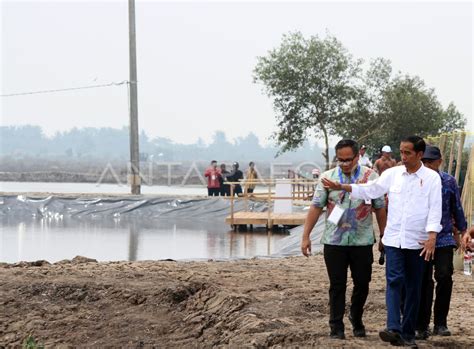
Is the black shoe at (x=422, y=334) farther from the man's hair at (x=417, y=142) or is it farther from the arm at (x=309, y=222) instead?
the man's hair at (x=417, y=142)

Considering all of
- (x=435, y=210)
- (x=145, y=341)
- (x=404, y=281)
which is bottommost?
(x=145, y=341)

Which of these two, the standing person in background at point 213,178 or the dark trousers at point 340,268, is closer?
the dark trousers at point 340,268

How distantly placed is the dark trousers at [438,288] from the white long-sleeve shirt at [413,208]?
60cm

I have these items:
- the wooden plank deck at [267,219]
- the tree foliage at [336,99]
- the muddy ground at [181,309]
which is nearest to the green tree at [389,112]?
the tree foliage at [336,99]

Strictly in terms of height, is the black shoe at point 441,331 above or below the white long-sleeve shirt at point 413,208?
below

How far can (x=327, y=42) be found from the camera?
A: 126 ft

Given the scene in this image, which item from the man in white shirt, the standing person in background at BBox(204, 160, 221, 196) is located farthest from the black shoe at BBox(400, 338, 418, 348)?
the standing person in background at BBox(204, 160, 221, 196)

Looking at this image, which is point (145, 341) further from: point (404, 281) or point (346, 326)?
point (404, 281)

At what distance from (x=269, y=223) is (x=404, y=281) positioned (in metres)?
17.0

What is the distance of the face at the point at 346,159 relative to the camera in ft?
26.5

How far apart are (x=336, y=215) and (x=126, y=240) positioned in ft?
47.5

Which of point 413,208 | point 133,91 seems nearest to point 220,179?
point 133,91

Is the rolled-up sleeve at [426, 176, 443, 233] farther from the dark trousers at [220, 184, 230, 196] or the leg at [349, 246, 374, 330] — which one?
the dark trousers at [220, 184, 230, 196]

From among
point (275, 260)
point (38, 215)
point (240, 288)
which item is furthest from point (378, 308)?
point (38, 215)
